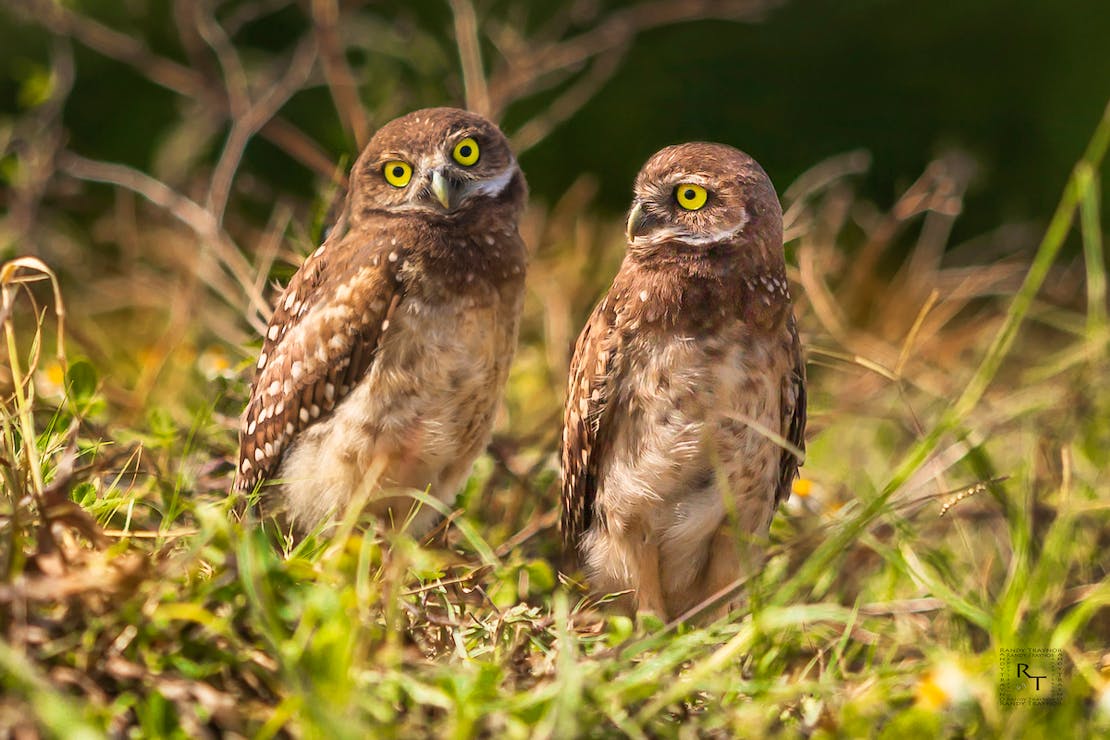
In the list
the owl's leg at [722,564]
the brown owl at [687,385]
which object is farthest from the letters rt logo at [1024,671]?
the owl's leg at [722,564]

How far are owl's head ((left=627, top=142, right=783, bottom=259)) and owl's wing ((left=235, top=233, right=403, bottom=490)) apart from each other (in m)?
0.65

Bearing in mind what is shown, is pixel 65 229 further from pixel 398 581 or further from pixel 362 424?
pixel 398 581

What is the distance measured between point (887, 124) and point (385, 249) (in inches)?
201

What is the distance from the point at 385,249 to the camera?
303cm

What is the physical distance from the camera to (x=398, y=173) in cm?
311

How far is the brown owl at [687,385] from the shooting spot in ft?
8.99

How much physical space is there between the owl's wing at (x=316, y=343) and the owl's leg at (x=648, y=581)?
831 millimetres

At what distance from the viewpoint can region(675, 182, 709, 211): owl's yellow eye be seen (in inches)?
107

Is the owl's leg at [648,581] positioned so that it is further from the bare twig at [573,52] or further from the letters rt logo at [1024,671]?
the bare twig at [573,52]

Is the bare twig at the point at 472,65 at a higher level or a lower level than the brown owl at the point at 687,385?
higher

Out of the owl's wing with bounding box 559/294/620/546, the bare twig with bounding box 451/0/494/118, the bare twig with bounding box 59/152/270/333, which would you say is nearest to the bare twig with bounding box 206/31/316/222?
the bare twig with bounding box 59/152/270/333

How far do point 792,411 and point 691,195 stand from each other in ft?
1.97

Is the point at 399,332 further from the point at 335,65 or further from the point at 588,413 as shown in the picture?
the point at 335,65

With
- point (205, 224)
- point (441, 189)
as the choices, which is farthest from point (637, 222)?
point (205, 224)
